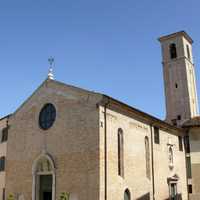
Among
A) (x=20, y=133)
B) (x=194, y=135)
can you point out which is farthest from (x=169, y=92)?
(x=20, y=133)

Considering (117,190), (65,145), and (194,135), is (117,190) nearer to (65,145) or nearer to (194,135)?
(65,145)

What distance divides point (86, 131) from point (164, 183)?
361 inches

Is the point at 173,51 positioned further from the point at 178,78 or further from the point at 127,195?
the point at 127,195

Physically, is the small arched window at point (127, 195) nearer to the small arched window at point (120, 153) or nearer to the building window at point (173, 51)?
the small arched window at point (120, 153)

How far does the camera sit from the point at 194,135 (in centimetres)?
2888

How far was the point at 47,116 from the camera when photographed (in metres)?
21.5

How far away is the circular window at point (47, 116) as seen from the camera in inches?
829

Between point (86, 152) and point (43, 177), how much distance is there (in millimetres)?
4297

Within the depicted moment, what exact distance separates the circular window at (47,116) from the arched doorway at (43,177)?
6.91 feet

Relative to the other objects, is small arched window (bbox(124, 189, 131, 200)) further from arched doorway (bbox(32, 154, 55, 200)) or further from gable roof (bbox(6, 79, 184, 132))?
gable roof (bbox(6, 79, 184, 132))

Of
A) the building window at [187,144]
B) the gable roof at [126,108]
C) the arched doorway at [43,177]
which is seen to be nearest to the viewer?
the gable roof at [126,108]

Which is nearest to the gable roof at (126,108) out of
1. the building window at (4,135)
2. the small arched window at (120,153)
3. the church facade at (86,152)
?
the church facade at (86,152)

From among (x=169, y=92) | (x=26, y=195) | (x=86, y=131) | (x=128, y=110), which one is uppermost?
(x=169, y=92)

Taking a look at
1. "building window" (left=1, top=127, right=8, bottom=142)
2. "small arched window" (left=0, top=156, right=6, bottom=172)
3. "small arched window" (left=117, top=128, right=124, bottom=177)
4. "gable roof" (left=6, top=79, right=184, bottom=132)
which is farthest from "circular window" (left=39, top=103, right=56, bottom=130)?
"small arched window" (left=0, top=156, right=6, bottom=172)
